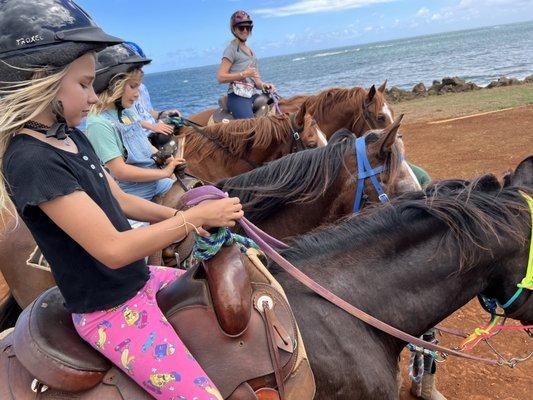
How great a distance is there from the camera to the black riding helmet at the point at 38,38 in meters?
1.63

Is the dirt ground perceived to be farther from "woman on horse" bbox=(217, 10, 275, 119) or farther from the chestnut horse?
"woman on horse" bbox=(217, 10, 275, 119)

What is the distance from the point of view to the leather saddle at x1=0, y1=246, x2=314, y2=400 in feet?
5.79

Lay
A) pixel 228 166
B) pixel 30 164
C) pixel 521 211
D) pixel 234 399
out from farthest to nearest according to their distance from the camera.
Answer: pixel 228 166
pixel 521 211
pixel 234 399
pixel 30 164

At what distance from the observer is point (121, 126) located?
353 centimetres

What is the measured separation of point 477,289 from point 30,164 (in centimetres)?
198

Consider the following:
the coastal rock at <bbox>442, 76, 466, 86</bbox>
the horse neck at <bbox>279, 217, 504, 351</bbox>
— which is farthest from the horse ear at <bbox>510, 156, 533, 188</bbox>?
the coastal rock at <bbox>442, 76, 466, 86</bbox>

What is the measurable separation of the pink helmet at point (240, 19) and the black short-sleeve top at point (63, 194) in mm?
5225

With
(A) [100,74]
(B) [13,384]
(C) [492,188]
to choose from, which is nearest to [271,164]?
(A) [100,74]

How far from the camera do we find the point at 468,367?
168 inches

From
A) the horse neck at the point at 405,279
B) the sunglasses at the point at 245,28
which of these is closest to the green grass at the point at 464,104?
the sunglasses at the point at 245,28

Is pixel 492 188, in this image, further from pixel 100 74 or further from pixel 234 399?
pixel 100 74

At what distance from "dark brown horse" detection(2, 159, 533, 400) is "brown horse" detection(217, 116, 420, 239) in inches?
45.2

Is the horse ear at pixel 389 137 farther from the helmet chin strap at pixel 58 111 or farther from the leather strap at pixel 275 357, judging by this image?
the helmet chin strap at pixel 58 111

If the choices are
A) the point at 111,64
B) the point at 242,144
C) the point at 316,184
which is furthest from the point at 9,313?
the point at 242,144
